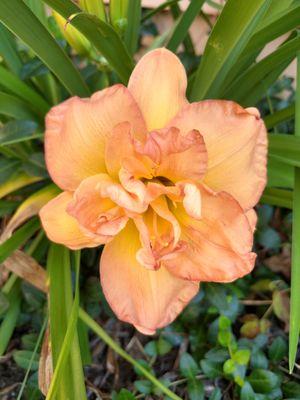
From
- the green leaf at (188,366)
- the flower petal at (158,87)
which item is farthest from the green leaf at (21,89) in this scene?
the green leaf at (188,366)

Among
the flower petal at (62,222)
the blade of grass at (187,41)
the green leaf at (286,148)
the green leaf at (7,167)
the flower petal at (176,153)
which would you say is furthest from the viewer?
the blade of grass at (187,41)

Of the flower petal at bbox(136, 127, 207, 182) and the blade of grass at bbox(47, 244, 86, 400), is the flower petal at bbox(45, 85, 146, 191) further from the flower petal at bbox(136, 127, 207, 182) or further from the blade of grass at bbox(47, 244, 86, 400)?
the blade of grass at bbox(47, 244, 86, 400)

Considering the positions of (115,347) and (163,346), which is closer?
(115,347)

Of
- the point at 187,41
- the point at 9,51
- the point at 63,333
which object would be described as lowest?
the point at 63,333

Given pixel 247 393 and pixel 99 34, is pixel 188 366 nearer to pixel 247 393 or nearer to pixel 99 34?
pixel 247 393

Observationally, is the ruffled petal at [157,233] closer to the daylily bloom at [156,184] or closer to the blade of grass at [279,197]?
the daylily bloom at [156,184]

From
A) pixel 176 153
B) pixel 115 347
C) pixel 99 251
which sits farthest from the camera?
pixel 99 251

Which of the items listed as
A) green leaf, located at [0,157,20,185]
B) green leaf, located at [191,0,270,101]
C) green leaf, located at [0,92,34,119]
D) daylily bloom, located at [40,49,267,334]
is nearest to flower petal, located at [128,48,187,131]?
daylily bloom, located at [40,49,267,334]

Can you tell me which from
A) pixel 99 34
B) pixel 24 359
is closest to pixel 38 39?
pixel 99 34
